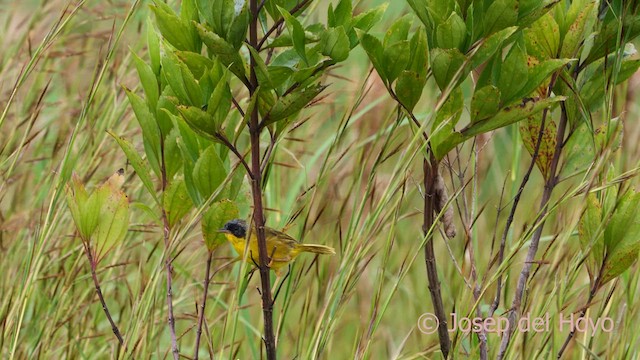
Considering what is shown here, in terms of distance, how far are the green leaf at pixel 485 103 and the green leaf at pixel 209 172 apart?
0.35m

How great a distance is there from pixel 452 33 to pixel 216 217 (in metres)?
0.41

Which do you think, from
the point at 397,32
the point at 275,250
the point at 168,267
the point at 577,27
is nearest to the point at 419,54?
the point at 397,32

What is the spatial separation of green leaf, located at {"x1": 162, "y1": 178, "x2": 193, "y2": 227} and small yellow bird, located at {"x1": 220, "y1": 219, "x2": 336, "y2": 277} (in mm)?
68

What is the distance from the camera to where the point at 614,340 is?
1697 millimetres

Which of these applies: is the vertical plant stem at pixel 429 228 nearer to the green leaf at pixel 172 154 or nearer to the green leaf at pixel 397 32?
the green leaf at pixel 397 32

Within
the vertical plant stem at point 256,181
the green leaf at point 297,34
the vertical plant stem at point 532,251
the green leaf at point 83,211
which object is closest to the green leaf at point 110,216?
the green leaf at point 83,211

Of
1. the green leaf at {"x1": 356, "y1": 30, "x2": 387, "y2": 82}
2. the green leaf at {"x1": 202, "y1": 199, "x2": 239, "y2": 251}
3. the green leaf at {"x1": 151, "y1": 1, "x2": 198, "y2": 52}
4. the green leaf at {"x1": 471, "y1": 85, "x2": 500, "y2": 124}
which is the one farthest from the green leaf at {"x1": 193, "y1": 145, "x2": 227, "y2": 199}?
the green leaf at {"x1": 471, "y1": 85, "x2": 500, "y2": 124}

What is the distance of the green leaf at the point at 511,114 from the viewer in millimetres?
1281

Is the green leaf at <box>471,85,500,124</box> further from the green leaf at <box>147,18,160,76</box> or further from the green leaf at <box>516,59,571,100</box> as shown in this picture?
the green leaf at <box>147,18,160,76</box>

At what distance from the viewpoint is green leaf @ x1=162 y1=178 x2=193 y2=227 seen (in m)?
1.41

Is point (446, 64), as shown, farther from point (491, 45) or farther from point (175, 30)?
point (175, 30)

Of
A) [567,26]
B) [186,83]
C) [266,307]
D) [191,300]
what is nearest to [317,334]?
[266,307]


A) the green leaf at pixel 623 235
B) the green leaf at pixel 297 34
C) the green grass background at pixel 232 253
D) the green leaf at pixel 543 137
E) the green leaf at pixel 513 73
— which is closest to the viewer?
the green leaf at pixel 297 34

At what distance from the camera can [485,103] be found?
1.28 m
